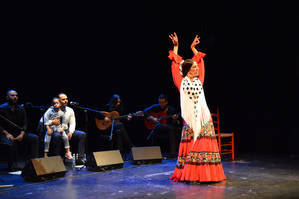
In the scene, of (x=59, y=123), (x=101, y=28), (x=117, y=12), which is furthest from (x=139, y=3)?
(x=59, y=123)

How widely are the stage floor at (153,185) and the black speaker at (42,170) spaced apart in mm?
101

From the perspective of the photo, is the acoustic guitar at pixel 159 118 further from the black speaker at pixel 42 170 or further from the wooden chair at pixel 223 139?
the black speaker at pixel 42 170

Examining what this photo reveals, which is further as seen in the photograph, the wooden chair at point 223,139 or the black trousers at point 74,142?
the wooden chair at point 223,139

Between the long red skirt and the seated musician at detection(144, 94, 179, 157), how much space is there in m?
2.49

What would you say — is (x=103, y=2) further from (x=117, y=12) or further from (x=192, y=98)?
(x=192, y=98)

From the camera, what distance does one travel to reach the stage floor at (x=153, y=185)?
326 cm

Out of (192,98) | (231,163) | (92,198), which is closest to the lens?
(92,198)

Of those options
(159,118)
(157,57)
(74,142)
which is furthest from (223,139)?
(74,142)

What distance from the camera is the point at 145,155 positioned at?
5543 mm

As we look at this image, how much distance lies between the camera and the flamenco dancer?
147 inches

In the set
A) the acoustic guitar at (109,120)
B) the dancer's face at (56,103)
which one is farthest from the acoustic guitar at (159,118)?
the dancer's face at (56,103)

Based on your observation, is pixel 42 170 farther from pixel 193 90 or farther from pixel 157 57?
pixel 157 57

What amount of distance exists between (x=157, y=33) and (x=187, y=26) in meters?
0.68

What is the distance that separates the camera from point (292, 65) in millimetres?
6926
